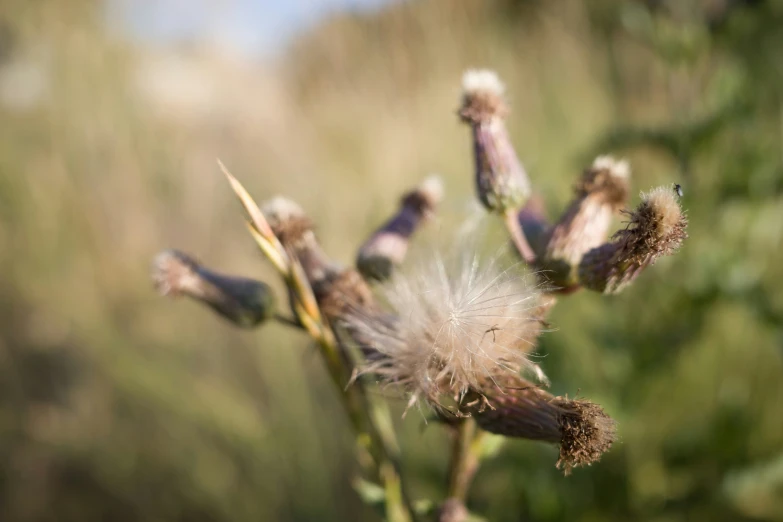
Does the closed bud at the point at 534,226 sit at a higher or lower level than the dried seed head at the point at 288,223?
higher

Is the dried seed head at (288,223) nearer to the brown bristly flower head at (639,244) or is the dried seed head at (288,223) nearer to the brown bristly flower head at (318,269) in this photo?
the brown bristly flower head at (318,269)

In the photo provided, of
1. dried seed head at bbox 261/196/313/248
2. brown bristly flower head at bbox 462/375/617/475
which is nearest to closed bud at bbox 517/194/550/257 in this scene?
brown bristly flower head at bbox 462/375/617/475

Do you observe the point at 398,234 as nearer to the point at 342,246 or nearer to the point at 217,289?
the point at 217,289

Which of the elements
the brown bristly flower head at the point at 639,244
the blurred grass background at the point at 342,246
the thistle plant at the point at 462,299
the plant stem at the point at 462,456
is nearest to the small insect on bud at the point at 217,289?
the thistle plant at the point at 462,299

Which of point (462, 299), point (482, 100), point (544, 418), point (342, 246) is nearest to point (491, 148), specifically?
point (482, 100)

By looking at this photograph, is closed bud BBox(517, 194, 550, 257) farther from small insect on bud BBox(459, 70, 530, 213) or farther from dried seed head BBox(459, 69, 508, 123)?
dried seed head BBox(459, 69, 508, 123)

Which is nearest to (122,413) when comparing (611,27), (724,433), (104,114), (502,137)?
(104,114)
